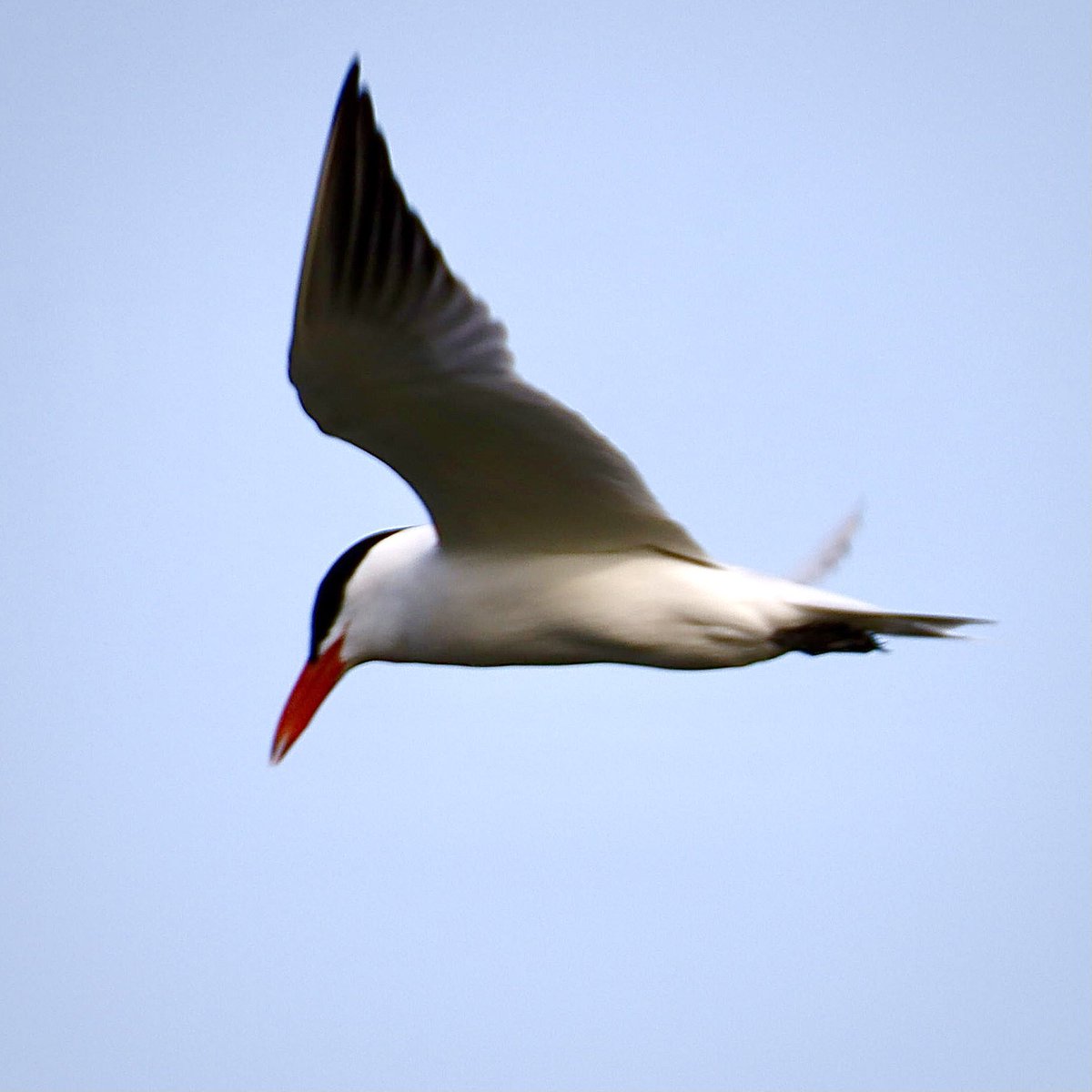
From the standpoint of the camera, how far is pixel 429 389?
135 inches

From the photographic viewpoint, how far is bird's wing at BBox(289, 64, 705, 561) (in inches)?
127

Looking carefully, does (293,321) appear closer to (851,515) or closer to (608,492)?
(608,492)

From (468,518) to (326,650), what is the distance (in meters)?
0.72

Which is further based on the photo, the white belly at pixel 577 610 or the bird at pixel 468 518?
the white belly at pixel 577 610

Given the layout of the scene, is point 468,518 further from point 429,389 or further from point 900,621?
point 900,621

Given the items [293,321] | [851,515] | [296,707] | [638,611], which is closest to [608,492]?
[638,611]

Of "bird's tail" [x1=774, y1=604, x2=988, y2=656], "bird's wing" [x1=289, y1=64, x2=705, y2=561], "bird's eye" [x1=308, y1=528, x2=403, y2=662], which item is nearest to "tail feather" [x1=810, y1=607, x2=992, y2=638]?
"bird's tail" [x1=774, y1=604, x2=988, y2=656]

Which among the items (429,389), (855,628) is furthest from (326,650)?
(855,628)

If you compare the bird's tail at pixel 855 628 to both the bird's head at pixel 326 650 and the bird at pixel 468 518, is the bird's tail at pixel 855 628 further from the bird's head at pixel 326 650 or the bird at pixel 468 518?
the bird's head at pixel 326 650

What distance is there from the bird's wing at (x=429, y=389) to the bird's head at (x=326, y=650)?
0.46 meters

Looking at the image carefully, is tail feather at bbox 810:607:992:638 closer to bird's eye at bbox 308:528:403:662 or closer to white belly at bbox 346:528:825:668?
white belly at bbox 346:528:825:668

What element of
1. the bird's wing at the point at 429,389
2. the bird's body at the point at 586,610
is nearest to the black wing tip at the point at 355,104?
the bird's wing at the point at 429,389

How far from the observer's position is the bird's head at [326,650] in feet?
14.1

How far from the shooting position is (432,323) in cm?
331
